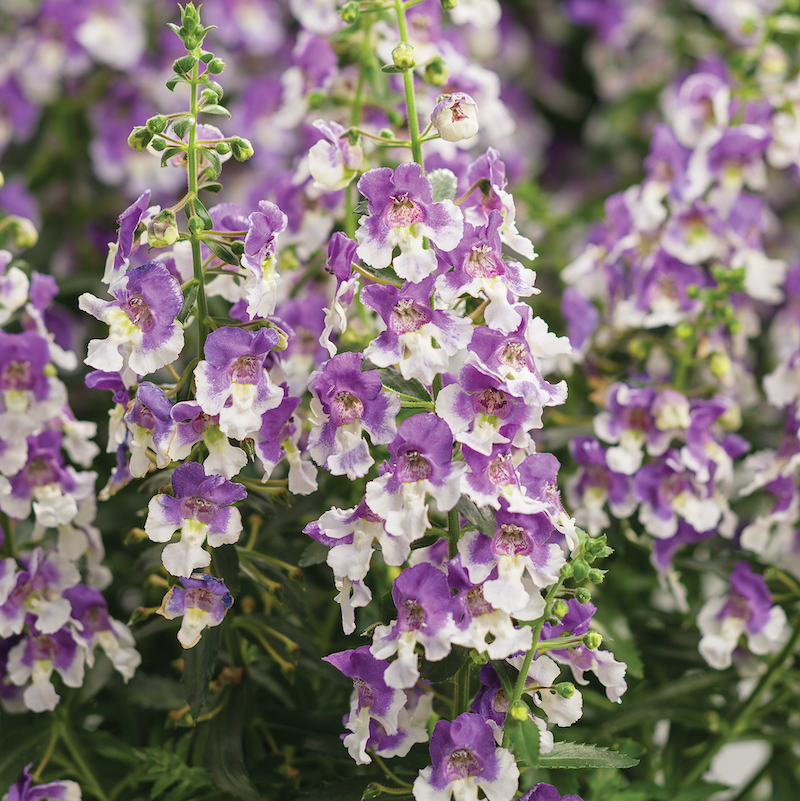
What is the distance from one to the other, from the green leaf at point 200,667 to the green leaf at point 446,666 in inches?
8.4

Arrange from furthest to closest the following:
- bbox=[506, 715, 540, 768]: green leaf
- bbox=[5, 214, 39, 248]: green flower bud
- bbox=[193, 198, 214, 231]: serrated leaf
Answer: bbox=[5, 214, 39, 248]: green flower bud
bbox=[193, 198, 214, 231]: serrated leaf
bbox=[506, 715, 540, 768]: green leaf

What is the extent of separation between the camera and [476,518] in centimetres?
78

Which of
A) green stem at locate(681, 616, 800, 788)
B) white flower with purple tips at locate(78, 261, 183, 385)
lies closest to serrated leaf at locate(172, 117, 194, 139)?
white flower with purple tips at locate(78, 261, 183, 385)

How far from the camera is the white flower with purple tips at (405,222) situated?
2.53 feet

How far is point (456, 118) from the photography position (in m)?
0.81

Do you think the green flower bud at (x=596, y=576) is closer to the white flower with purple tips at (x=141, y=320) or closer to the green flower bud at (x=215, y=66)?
the white flower with purple tips at (x=141, y=320)

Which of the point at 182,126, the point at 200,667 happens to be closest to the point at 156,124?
the point at 182,126

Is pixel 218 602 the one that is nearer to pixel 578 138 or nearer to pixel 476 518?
pixel 476 518

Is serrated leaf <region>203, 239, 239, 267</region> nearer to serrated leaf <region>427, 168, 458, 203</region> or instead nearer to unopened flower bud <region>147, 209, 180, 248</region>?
unopened flower bud <region>147, 209, 180, 248</region>

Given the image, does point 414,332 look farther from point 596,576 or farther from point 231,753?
point 231,753

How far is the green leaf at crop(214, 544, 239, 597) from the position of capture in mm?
892

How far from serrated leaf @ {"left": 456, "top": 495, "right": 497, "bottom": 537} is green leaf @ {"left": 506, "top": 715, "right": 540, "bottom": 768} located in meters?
0.15

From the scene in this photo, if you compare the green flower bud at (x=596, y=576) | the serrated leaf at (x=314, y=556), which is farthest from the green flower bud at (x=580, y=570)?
the serrated leaf at (x=314, y=556)

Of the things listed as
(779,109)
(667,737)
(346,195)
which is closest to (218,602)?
(346,195)
